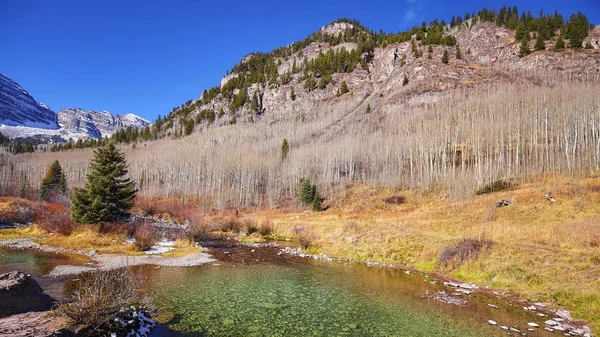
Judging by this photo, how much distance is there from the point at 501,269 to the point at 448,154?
206 ft

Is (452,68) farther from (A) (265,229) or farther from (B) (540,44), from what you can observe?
(A) (265,229)

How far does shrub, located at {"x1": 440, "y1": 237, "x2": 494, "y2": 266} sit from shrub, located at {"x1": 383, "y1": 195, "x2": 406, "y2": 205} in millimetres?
41387

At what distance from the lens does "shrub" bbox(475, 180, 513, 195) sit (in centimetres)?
5194

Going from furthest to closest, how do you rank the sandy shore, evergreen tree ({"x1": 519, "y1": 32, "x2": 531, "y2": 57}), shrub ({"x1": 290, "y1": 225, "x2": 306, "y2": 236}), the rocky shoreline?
evergreen tree ({"x1": 519, "y1": 32, "x2": 531, "y2": 57})
shrub ({"x1": 290, "y1": 225, "x2": 306, "y2": 236})
the sandy shore
the rocky shoreline

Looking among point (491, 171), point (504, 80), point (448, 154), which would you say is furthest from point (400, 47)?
point (491, 171)

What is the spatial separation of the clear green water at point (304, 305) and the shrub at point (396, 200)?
44.6m

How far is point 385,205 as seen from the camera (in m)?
63.2

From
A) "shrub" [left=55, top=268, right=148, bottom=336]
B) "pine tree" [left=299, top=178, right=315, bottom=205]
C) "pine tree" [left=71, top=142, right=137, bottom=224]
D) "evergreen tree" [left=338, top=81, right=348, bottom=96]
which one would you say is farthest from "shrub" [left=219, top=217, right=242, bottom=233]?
→ "evergreen tree" [left=338, top=81, right=348, bottom=96]

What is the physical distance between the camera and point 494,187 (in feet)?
172

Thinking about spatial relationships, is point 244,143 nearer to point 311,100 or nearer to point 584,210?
point 311,100

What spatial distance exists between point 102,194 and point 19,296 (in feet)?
79.7

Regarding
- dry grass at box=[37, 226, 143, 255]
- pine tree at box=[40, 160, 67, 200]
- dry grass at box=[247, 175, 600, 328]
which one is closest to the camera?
dry grass at box=[247, 175, 600, 328]

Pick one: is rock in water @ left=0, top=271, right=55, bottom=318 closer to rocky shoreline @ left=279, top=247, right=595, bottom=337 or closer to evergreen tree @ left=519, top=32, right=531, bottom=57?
rocky shoreline @ left=279, top=247, right=595, bottom=337

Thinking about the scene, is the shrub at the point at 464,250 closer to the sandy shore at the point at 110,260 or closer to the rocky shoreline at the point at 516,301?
the rocky shoreline at the point at 516,301
